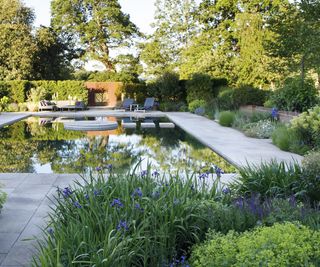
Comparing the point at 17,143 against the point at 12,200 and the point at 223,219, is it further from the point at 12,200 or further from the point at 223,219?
the point at 223,219

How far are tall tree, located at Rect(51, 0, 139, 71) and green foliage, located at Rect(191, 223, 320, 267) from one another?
28.4 metres

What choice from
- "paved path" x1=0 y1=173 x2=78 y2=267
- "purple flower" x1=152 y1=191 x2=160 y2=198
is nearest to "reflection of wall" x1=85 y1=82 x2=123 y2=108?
"paved path" x1=0 y1=173 x2=78 y2=267

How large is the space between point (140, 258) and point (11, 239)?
1.47 m

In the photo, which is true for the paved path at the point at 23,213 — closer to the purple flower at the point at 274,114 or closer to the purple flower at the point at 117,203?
the purple flower at the point at 117,203

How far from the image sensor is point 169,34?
92.9 ft

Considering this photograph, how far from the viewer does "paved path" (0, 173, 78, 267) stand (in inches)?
125

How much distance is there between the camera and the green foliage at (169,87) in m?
23.0

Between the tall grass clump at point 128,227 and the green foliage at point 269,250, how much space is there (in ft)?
0.70

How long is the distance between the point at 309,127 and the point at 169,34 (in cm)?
2155

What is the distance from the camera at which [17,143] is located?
10367 mm

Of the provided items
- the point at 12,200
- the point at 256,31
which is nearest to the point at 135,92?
the point at 256,31

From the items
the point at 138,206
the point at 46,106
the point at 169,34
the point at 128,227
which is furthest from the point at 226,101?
the point at 128,227

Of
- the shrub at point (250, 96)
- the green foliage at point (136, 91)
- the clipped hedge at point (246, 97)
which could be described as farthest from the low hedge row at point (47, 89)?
the shrub at point (250, 96)

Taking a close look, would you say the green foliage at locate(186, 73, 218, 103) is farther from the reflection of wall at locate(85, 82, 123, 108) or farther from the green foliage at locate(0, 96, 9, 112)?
the green foliage at locate(0, 96, 9, 112)
